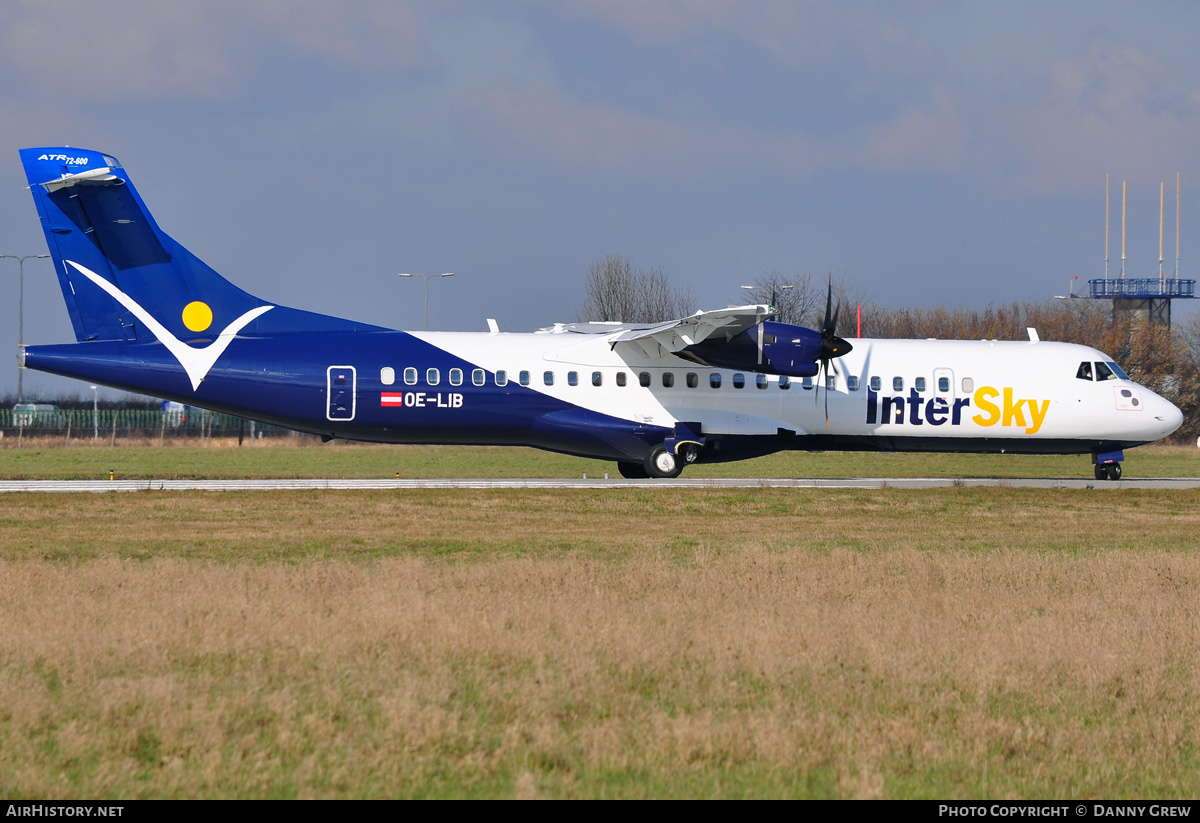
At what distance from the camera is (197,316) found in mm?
26125

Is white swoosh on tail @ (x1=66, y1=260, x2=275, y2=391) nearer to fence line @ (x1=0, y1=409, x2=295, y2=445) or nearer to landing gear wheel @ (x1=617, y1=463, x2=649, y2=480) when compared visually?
landing gear wheel @ (x1=617, y1=463, x2=649, y2=480)

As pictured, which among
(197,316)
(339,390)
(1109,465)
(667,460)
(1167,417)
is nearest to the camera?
(197,316)

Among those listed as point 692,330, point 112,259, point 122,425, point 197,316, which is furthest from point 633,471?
Result: point 122,425

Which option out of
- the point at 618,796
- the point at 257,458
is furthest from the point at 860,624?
the point at 257,458

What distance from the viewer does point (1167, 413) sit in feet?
100

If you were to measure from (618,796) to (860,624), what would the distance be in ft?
16.0

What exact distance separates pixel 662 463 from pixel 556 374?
3.35 m

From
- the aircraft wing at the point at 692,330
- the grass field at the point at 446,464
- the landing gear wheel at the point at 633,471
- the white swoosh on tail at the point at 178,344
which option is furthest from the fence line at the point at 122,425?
the aircraft wing at the point at 692,330

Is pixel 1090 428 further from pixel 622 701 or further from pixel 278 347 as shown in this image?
pixel 622 701

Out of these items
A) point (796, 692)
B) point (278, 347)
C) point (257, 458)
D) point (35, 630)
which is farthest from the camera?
point (257, 458)

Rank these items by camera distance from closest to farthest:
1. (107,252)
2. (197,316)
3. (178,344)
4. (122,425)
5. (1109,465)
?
(107,252) → (178,344) → (197,316) → (1109,465) → (122,425)

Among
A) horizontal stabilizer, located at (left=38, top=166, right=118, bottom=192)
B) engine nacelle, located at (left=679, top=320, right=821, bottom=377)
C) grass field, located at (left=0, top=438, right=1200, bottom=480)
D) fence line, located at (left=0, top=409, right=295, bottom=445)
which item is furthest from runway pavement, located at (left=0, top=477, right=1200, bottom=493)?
fence line, located at (left=0, top=409, right=295, bottom=445)

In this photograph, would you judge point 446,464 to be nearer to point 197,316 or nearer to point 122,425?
point 197,316

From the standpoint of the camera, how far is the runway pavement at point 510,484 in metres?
26.7
